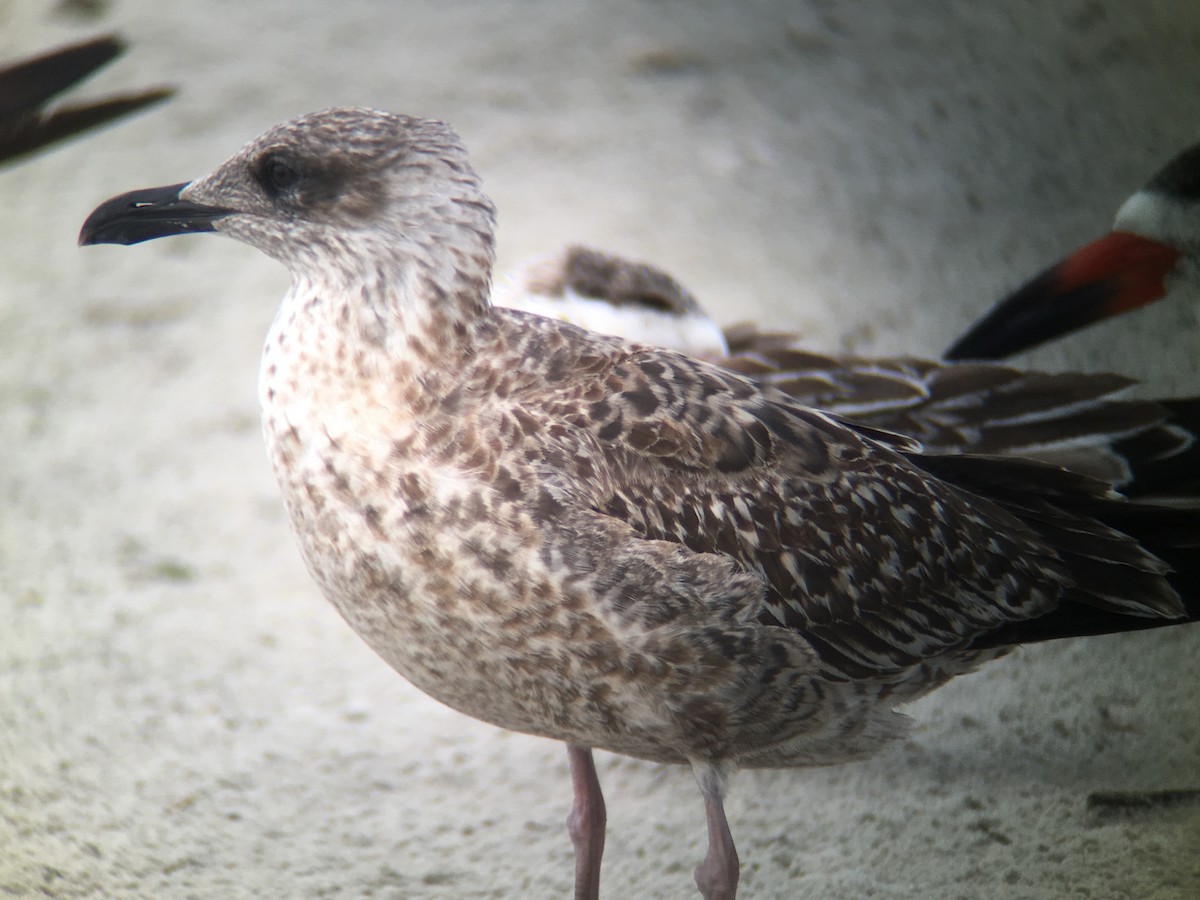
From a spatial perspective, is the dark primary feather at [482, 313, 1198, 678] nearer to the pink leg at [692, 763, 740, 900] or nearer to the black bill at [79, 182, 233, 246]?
the pink leg at [692, 763, 740, 900]

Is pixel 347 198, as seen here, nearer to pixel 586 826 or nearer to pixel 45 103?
pixel 586 826

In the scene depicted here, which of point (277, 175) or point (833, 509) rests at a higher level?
point (277, 175)

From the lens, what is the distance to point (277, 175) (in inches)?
78.6

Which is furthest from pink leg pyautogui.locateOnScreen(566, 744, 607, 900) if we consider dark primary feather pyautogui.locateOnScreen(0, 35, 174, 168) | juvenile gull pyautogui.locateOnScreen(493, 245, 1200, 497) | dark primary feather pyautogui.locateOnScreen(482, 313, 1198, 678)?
dark primary feather pyautogui.locateOnScreen(0, 35, 174, 168)

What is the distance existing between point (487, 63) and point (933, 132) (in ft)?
5.65

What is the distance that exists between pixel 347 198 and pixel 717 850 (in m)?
1.17

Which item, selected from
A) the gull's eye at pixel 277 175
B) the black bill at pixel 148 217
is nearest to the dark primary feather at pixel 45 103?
the black bill at pixel 148 217

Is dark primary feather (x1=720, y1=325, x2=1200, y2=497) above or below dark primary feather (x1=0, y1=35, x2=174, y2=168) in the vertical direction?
below

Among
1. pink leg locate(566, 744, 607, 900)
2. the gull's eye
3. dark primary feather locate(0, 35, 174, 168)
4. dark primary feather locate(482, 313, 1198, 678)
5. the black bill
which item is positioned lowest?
pink leg locate(566, 744, 607, 900)

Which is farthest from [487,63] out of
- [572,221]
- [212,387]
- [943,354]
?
[943,354]

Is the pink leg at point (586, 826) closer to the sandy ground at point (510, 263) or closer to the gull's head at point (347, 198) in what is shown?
the sandy ground at point (510, 263)

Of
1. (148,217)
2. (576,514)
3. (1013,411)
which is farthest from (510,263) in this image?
(576,514)

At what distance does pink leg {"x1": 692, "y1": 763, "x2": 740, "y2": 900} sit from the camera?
2.02 m

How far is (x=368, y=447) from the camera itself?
74.4 inches
